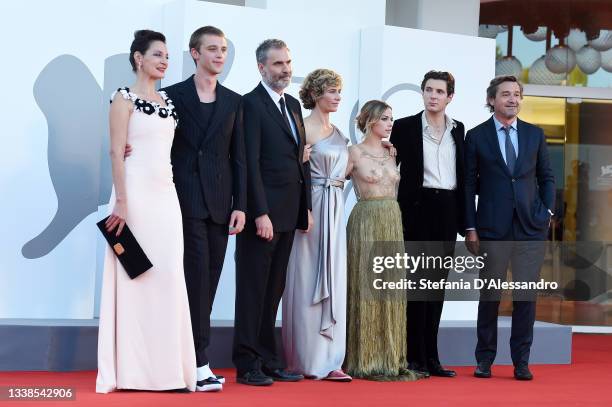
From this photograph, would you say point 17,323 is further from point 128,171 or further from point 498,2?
point 498,2

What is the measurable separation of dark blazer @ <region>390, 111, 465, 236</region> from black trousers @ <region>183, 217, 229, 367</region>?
4.28 feet

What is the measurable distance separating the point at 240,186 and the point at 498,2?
6.19 meters

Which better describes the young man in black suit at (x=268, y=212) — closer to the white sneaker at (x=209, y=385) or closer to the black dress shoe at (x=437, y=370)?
the white sneaker at (x=209, y=385)

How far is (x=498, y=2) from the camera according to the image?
35.9 ft

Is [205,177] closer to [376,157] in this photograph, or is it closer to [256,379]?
[256,379]

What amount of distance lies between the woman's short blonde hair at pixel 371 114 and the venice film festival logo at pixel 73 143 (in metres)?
1.64

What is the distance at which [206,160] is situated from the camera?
5.43m

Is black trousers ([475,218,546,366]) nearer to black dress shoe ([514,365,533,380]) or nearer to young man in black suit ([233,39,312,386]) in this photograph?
black dress shoe ([514,365,533,380])

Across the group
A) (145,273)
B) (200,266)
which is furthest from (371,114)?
(145,273)

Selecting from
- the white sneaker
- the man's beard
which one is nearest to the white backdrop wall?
the man's beard

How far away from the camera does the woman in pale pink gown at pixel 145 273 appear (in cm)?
521

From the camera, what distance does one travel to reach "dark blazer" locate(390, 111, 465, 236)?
6297 mm

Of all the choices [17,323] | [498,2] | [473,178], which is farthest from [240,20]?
[498,2]

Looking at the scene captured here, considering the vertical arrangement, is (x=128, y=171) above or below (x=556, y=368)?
above
